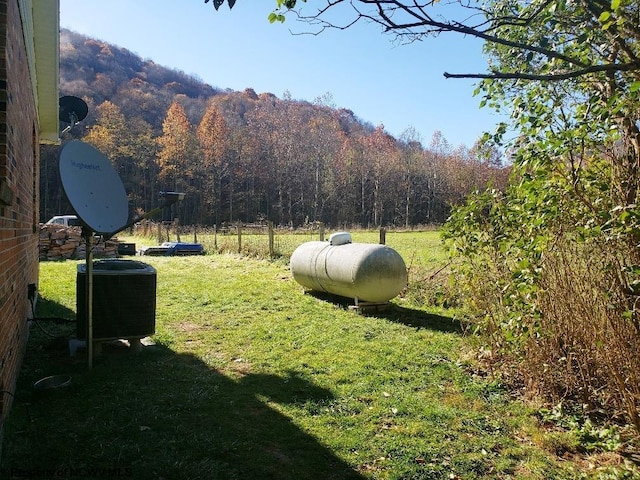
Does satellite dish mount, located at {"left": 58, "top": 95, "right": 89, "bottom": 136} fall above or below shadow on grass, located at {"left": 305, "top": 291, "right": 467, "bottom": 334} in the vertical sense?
above

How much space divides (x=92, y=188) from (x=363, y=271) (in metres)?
4.71

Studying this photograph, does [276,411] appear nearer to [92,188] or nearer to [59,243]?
[92,188]

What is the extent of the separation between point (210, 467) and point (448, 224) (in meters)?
3.05

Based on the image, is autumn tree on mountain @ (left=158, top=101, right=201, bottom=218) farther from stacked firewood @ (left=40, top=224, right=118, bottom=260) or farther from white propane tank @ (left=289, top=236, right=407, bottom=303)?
white propane tank @ (left=289, top=236, right=407, bottom=303)

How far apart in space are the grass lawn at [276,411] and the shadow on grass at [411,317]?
0.09m

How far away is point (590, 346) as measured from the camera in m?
4.03

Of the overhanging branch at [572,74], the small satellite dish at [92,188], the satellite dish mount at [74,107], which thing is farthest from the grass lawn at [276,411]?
the satellite dish mount at [74,107]

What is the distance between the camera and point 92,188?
5359 mm

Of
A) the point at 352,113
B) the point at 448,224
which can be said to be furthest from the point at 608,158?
the point at 352,113

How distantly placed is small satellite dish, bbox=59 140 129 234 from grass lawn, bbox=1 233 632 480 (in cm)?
170

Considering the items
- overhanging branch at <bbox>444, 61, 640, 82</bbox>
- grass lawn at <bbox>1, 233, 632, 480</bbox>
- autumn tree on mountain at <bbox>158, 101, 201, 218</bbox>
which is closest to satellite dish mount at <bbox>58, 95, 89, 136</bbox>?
grass lawn at <bbox>1, 233, 632, 480</bbox>

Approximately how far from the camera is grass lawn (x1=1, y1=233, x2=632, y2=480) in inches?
127

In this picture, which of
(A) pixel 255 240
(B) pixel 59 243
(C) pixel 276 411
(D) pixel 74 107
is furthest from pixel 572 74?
(B) pixel 59 243

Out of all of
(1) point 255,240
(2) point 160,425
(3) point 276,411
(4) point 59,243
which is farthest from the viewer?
(1) point 255,240
